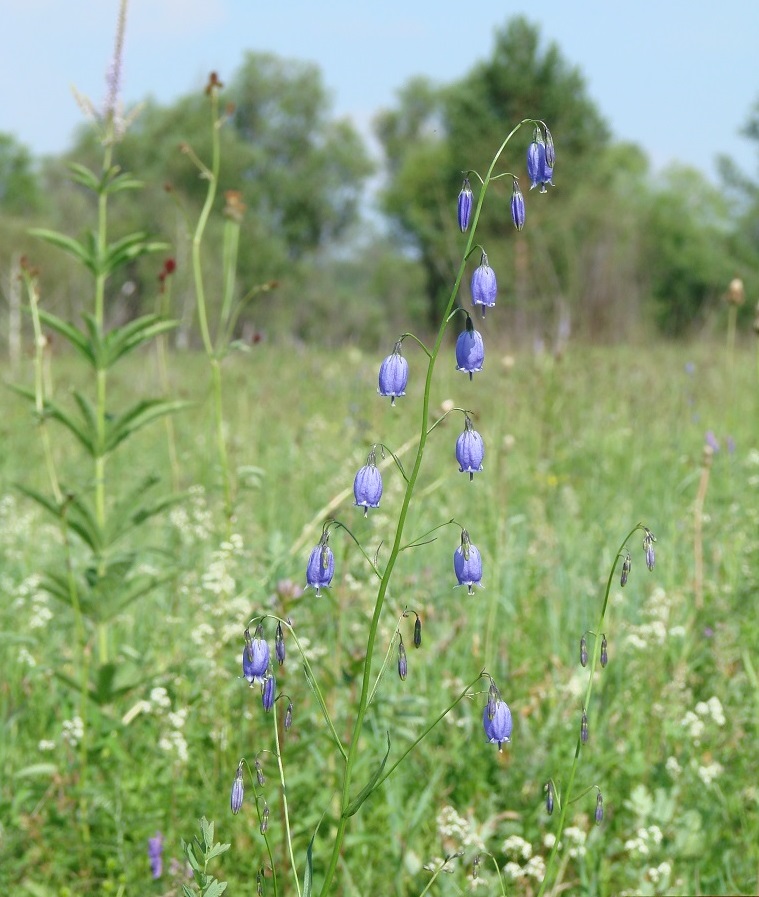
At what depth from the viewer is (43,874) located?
7.98 ft

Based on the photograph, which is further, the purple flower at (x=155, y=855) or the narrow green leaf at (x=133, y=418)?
the narrow green leaf at (x=133, y=418)

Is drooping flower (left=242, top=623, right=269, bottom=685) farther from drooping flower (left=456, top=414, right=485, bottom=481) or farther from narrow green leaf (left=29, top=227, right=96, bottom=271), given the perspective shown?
narrow green leaf (left=29, top=227, right=96, bottom=271)

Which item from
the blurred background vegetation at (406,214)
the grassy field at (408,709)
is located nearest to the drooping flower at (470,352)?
the grassy field at (408,709)

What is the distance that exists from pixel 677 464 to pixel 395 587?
287 cm

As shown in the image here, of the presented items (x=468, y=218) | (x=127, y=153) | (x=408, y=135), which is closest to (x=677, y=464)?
(x=468, y=218)

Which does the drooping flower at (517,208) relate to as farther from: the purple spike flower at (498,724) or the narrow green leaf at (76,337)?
the narrow green leaf at (76,337)

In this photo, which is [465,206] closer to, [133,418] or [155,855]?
[155,855]

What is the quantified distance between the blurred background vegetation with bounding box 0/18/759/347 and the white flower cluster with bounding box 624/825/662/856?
904 centimetres

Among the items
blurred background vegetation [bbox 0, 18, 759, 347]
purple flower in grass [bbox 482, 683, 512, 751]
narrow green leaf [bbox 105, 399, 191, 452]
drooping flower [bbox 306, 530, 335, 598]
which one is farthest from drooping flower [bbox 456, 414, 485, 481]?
blurred background vegetation [bbox 0, 18, 759, 347]

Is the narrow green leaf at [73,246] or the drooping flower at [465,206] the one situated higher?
the narrow green leaf at [73,246]

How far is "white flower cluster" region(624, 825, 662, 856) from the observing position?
2196 mm

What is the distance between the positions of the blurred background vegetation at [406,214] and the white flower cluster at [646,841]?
904 cm

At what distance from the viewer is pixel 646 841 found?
7.97 ft

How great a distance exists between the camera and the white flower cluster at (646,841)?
220cm
